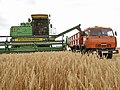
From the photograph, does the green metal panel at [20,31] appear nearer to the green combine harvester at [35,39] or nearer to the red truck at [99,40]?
the green combine harvester at [35,39]

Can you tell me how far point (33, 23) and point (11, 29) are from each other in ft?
6.00

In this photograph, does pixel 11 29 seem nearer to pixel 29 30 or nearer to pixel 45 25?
pixel 29 30

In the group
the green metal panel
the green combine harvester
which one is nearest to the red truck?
the green combine harvester

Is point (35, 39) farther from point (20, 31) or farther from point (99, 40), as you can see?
point (99, 40)

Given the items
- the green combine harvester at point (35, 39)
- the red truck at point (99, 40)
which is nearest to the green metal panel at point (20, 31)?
the green combine harvester at point (35, 39)

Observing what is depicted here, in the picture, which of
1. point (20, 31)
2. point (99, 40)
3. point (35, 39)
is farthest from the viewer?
point (20, 31)

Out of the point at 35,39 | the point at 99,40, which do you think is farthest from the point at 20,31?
the point at 99,40

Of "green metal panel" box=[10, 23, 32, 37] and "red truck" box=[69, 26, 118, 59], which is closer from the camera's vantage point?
"red truck" box=[69, 26, 118, 59]

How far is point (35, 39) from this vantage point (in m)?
18.7

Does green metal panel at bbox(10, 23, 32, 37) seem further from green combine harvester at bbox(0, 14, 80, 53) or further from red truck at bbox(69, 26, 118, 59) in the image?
red truck at bbox(69, 26, 118, 59)

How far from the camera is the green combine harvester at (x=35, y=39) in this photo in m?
16.9

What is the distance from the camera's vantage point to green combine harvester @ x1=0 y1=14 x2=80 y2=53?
667 inches

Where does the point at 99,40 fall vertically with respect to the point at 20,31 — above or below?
below

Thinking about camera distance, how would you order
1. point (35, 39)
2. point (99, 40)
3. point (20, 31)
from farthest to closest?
point (20, 31) < point (35, 39) < point (99, 40)
